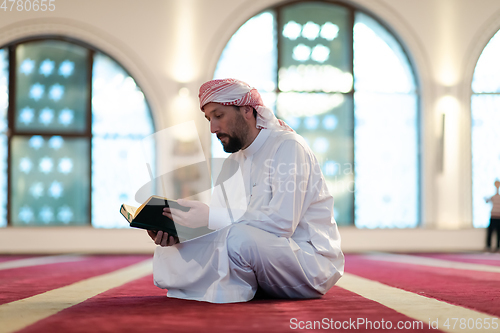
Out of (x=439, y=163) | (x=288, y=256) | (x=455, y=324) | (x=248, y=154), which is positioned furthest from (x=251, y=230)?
(x=439, y=163)

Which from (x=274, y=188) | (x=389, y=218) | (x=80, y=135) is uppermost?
(x=80, y=135)

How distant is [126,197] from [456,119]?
5100 millimetres

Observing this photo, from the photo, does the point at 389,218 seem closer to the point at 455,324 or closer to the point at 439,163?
the point at 439,163

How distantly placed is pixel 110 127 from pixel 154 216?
232 inches

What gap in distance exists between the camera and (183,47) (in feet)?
24.3

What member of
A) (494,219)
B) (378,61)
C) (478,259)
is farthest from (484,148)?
(478,259)

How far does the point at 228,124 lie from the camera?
Answer: 91.1 inches

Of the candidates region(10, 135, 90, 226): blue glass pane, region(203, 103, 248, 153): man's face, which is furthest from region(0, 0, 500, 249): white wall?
region(203, 103, 248, 153): man's face

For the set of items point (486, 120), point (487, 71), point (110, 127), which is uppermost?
point (487, 71)

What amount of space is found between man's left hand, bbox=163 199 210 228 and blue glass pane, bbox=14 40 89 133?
5912 millimetres

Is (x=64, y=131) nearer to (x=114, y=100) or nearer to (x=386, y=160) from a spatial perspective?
(x=114, y=100)

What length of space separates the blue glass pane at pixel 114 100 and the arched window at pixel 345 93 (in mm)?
1330

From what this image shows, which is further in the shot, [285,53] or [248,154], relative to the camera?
[285,53]

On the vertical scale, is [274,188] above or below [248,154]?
below
